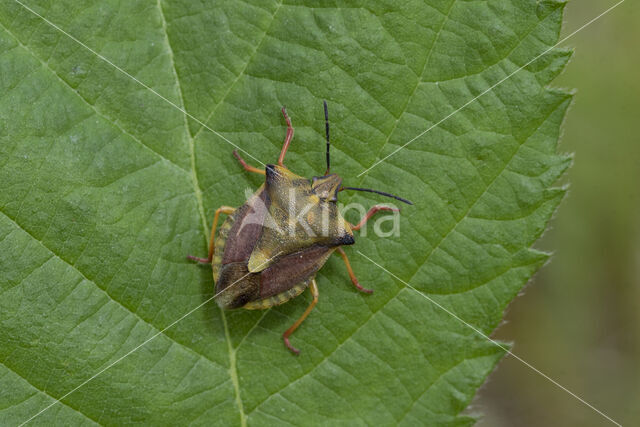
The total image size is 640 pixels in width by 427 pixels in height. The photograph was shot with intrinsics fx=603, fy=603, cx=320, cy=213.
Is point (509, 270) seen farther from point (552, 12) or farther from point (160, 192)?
point (160, 192)

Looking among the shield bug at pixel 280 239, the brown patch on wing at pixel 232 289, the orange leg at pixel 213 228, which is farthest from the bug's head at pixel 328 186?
the brown patch on wing at pixel 232 289

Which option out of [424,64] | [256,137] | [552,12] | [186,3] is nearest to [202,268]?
[256,137]

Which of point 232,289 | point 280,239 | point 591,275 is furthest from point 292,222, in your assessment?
point 591,275

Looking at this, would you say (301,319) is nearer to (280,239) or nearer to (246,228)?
(280,239)

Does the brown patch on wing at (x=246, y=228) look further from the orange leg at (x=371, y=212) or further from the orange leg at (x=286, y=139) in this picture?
the orange leg at (x=371, y=212)

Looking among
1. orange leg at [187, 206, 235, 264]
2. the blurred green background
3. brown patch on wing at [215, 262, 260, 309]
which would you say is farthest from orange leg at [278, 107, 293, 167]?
the blurred green background

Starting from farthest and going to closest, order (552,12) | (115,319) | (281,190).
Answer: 1. (281,190)
2. (115,319)
3. (552,12)
